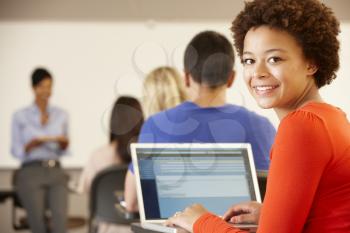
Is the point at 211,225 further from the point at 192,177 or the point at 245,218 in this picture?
the point at 192,177

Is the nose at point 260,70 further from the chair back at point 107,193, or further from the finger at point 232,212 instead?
the chair back at point 107,193

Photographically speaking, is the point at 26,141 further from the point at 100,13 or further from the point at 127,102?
the point at 127,102

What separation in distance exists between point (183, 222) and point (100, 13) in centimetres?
371

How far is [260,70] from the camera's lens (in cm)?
107

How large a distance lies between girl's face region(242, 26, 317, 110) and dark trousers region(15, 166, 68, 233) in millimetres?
3157

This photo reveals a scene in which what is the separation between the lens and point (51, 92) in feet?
14.7

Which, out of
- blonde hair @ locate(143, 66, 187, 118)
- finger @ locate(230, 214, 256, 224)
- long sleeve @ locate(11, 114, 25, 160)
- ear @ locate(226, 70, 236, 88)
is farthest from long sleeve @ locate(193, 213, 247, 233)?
long sleeve @ locate(11, 114, 25, 160)

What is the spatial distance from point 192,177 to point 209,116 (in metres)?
0.44

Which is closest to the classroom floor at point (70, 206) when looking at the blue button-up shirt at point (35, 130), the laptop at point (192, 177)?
the blue button-up shirt at point (35, 130)

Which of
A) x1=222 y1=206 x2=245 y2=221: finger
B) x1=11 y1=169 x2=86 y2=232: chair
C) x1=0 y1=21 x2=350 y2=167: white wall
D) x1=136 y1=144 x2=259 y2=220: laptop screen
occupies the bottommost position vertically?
x1=11 y1=169 x2=86 y2=232: chair

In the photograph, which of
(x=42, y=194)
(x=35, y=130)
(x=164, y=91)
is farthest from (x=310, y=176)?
(x=35, y=130)

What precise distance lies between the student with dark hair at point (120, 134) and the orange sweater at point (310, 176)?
182 cm

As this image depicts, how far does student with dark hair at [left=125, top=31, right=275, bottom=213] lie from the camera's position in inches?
68.7

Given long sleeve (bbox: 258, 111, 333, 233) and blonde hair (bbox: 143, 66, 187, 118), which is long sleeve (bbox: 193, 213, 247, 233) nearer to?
long sleeve (bbox: 258, 111, 333, 233)
